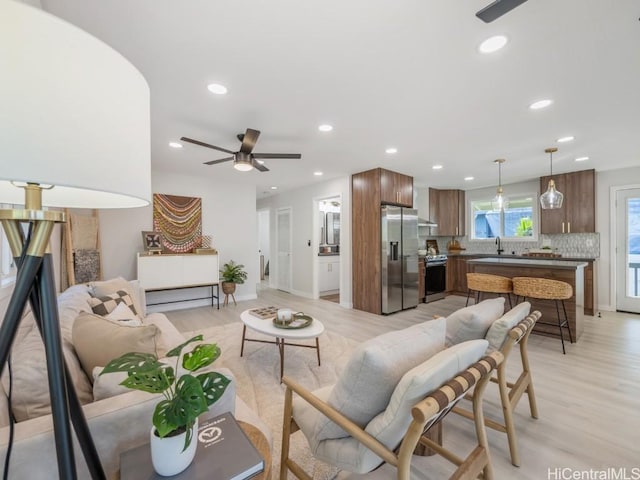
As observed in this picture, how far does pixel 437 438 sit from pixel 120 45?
309 centimetres

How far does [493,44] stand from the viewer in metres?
1.76

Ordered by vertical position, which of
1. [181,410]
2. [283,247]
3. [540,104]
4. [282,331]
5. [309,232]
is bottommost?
[282,331]

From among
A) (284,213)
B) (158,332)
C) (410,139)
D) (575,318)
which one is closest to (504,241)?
(575,318)

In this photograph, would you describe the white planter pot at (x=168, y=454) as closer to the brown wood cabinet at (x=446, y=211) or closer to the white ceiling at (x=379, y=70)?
the white ceiling at (x=379, y=70)

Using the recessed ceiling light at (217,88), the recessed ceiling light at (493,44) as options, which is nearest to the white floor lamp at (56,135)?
the recessed ceiling light at (217,88)

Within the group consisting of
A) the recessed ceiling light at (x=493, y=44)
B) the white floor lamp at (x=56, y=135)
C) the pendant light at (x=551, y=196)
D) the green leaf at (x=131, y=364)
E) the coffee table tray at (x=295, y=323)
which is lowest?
the coffee table tray at (x=295, y=323)

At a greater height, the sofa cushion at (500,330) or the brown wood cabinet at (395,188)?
the brown wood cabinet at (395,188)

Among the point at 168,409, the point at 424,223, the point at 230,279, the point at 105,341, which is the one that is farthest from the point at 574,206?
the point at 105,341

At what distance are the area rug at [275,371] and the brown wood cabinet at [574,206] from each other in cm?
467

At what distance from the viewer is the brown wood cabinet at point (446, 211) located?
6.68 metres

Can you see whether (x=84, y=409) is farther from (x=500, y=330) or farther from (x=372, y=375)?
(x=500, y=330)

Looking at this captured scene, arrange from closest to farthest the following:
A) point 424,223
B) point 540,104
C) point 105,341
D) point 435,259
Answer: point 105,341, point 540,104, point 435,259, point 424,223

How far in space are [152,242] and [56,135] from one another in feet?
16.0

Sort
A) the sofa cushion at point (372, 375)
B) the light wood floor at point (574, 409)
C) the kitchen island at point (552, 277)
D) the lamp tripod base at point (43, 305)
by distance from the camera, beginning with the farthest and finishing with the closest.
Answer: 1. the kitchen island at point (552, 277)
2. the light wood floor at point (574, 409)
3. the sofa cushion at point (372, 375)
4. the lamp tripod base at point (43, 305)
